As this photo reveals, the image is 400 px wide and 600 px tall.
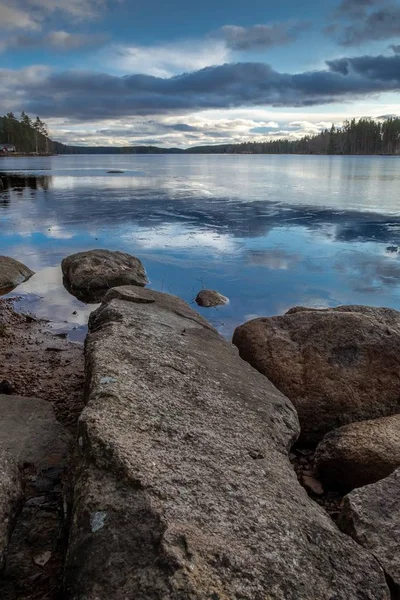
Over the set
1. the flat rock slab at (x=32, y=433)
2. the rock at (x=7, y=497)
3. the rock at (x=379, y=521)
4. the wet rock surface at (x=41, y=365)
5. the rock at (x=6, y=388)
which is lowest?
the wet rock surface at (x=41, y=365)

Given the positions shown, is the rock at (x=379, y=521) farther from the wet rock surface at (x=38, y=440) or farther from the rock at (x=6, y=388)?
the rock at (x=6, y=388)

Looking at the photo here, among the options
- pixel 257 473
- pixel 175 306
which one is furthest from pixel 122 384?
pixel 175 306

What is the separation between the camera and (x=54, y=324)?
1107 cm

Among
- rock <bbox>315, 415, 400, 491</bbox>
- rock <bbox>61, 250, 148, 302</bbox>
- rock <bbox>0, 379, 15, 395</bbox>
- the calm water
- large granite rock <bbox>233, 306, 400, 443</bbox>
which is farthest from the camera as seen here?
rock <bbox>61, 250, 148, 302</bbox>

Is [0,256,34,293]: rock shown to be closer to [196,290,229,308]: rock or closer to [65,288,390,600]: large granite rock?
[196,290,229,308]: rock

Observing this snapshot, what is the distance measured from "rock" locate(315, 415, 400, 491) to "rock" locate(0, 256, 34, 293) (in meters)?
11.3

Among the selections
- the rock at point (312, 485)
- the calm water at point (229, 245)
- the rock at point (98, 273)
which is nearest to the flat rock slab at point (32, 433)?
the rock at point (312, 485)

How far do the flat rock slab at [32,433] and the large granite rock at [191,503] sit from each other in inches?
38.5

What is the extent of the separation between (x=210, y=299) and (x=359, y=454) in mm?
8137

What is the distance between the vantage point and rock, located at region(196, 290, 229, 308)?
41.8 ft

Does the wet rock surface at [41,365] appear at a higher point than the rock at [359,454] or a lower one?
lower

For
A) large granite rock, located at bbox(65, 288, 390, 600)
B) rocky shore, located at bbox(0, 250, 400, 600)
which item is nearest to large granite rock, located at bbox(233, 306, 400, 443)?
rocky shore, located at bbox(0, 250, 400, 600)

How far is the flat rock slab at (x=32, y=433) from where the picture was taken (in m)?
4.79

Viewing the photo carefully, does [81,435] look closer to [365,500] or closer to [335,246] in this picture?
[365,500]
